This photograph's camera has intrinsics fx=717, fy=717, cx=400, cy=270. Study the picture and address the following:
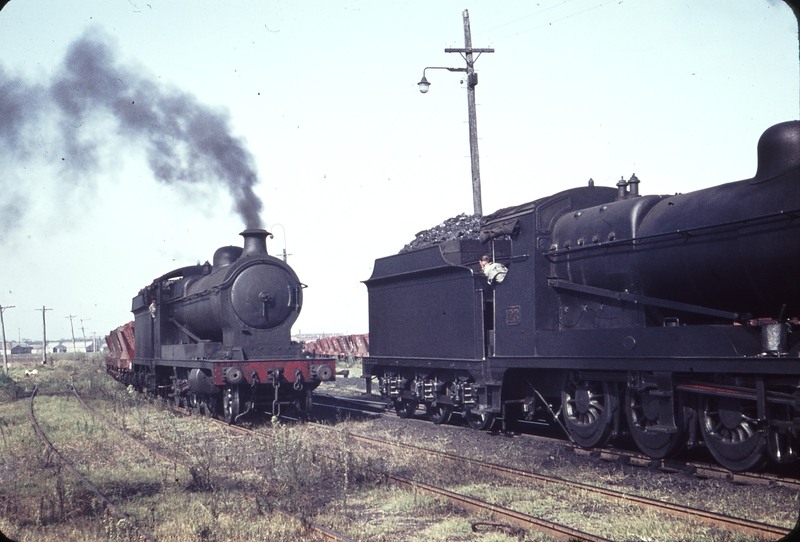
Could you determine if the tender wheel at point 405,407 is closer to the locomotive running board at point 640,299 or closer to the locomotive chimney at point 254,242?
the locomotive chimney at point 254,242

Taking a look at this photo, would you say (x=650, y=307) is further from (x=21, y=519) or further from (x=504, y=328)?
(x=21, y=519)

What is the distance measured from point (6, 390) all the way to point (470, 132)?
1907cm

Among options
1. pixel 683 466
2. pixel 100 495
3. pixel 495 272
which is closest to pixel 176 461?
pixel 100 495

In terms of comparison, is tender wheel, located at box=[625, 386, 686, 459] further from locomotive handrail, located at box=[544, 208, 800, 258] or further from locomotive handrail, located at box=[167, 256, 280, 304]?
locomotive handrail, located at box=[167, 256, 280, 304]

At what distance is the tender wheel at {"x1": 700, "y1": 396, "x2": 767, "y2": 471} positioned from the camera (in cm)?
732

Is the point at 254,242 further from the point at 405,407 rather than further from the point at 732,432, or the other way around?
the point at 732,432

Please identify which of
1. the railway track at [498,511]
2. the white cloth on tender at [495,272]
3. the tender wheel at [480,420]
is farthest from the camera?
the tender wheel at [480,420]

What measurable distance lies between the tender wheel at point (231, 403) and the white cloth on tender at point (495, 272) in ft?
Answer: 17.9

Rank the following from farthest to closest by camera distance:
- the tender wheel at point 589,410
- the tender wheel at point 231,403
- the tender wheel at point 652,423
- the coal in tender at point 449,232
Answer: the tender wheel at point 231,403 → the coal in tender at point 449,232 → the tender wheel at point 589,410 → the tender wheel at point 652,423

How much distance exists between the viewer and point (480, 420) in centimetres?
1200

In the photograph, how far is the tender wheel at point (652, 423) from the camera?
321 inches

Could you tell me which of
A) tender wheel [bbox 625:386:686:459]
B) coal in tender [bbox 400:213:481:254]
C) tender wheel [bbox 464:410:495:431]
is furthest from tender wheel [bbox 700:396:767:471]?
coal in tender [bbox 400:213:481:254]

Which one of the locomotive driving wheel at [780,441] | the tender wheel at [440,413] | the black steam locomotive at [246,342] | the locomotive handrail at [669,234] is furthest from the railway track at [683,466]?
the black steam locomotive at [246,342]

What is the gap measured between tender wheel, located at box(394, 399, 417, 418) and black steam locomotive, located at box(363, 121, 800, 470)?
115 cm
